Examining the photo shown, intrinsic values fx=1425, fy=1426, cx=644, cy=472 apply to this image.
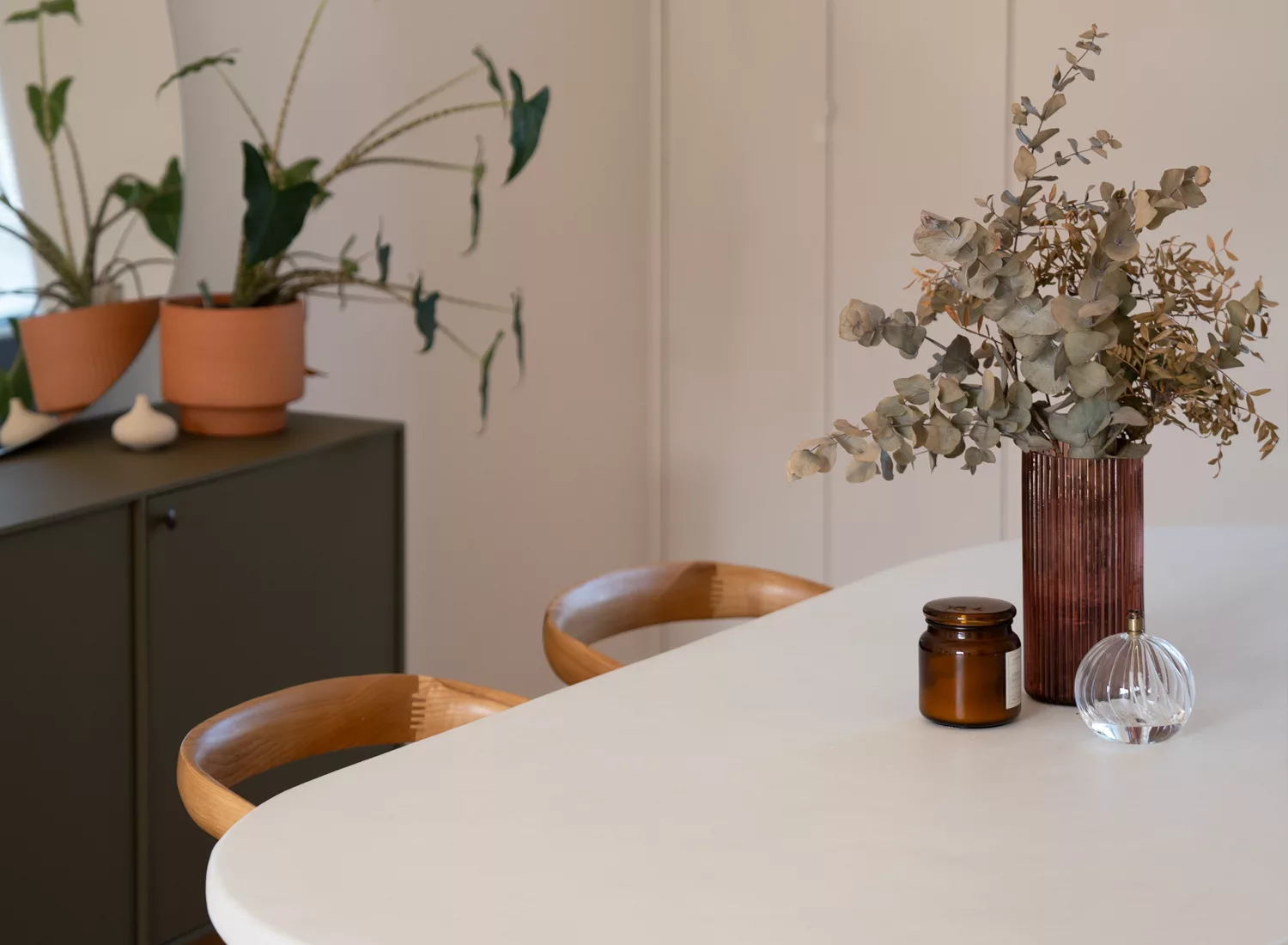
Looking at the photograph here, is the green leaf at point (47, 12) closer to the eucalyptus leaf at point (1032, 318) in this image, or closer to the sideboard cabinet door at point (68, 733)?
the sideboard cabinet door at point (68, 733)

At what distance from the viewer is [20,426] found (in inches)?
97.3

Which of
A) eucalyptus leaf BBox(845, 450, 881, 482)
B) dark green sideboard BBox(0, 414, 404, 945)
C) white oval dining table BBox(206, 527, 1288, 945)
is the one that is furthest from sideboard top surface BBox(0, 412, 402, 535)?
eucalyptus leaf BBox(845, 450, 881, 482)

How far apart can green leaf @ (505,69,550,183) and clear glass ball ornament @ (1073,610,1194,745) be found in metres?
1.49

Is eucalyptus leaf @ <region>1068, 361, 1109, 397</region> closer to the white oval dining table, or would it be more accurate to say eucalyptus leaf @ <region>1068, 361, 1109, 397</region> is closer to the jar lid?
the jar lid

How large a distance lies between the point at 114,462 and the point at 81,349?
311 mm

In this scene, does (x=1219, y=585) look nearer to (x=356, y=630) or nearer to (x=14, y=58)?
(x=356, y=630)

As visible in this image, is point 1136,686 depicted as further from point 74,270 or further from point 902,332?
point 74,270

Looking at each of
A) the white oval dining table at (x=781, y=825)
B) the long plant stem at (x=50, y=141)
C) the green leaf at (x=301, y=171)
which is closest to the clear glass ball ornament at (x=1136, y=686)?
the white oval dining table at (x=781, y=825)

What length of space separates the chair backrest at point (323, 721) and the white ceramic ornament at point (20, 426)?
3.29 feet

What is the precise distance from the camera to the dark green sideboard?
6.88 feet

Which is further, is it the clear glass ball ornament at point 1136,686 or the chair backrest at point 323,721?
the chair backrest at point 323,721

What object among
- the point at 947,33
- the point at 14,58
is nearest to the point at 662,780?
the point at 14,58

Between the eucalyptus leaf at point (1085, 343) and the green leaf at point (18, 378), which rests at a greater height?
the eucalyptus leaf at point (1085, 343)

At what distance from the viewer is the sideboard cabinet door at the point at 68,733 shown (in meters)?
2.06
